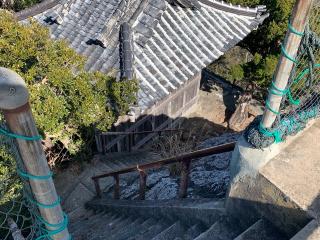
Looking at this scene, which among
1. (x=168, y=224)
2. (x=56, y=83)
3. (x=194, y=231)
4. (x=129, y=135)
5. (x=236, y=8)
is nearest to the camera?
(x=194, y=231)

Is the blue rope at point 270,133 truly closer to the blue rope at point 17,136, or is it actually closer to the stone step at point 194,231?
the stone step at point 194,231

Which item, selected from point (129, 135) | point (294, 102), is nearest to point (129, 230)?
point (294, 102)

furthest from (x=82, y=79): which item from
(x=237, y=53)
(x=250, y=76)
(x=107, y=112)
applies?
(x=237, y=53)

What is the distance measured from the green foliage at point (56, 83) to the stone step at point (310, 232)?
176 inches

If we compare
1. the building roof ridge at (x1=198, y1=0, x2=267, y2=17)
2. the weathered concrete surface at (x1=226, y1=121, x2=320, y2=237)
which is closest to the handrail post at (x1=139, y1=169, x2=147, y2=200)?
the weathered concrete surface at (x1=226, y1=121, x2=320, y2=237)

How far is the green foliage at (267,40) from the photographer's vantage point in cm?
1036

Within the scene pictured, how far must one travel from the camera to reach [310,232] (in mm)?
3215

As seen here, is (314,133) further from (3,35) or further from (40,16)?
(40,16)

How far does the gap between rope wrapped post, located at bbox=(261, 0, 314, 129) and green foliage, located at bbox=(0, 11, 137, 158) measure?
399 cm

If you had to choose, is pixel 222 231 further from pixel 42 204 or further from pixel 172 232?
pixel 42 204

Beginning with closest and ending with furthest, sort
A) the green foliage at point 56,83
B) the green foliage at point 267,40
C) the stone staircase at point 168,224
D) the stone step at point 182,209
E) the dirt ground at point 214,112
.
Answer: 1. the stone staircase at point 168,224
2. the stone step at point 182,209
3. the green foliage at point 56,83
4. the green foliage at point 267,40
5. the dirt ground at point 214,112

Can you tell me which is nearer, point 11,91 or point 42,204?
point 11,91

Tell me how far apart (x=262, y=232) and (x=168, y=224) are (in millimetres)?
1548

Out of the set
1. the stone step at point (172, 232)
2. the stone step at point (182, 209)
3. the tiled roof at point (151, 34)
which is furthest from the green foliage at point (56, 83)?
the stone step at point (172, 232)
